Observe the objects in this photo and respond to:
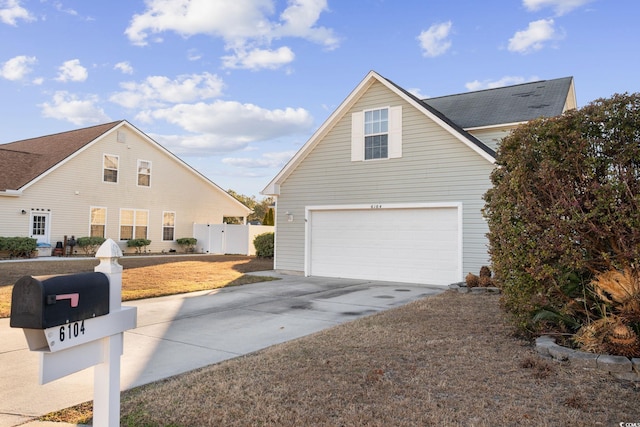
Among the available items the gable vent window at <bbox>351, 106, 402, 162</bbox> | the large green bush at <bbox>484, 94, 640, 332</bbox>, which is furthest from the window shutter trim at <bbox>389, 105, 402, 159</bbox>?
the large green bush at <bbox>484, 94, 640, 332</bbox>

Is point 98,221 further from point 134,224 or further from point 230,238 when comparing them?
point 230,238

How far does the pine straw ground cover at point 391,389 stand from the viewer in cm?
338

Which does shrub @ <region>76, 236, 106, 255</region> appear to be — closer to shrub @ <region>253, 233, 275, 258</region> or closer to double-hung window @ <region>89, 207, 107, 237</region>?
double-hung window @ <region>89, 207, 107, 237</region>

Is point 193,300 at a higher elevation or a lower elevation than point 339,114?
lower

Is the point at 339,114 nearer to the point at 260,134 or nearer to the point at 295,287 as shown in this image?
the point at 295,287

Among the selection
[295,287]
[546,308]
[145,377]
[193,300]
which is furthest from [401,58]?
[145,377]

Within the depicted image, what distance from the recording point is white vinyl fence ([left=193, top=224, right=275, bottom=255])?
83.5 feet

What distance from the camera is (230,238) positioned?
25.7 meters

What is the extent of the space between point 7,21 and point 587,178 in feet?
51.7

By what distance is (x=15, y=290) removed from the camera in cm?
189

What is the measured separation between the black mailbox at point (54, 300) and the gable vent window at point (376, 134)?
11.8m

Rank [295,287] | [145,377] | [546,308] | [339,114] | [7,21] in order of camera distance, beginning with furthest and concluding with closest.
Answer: [339,114] → [7,21] → [295,287] → [546,308] → [145,377]

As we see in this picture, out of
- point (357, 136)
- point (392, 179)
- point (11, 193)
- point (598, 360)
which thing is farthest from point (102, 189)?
point (598, 360)

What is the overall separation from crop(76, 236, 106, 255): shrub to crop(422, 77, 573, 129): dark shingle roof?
17713 millimetres
